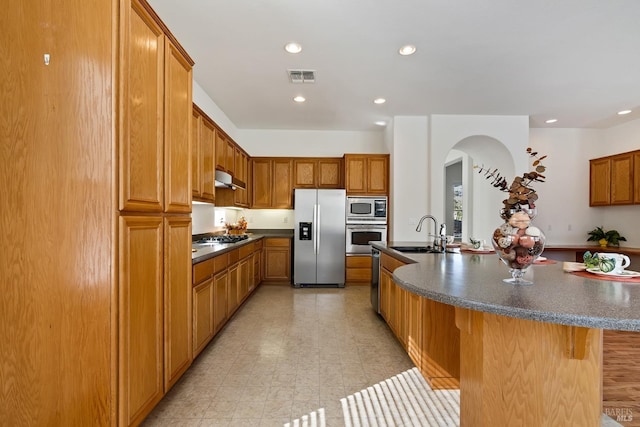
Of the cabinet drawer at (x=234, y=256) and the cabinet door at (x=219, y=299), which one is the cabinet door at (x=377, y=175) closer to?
the cabinet drawer at (x=234, y=256)

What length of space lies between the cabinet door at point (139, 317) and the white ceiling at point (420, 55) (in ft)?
6.31

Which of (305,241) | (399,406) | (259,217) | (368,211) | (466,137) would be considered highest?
(466,137)

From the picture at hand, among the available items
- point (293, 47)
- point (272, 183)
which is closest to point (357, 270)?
point (272, 183)

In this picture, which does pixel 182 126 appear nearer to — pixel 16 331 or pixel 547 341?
pixel 16 331

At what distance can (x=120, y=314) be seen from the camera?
140 centimetres

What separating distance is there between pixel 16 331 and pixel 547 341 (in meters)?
2.07

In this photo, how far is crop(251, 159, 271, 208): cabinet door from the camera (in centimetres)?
→ 567

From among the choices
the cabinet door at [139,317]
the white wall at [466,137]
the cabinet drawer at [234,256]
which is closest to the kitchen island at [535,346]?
the cabinet door at [139,317]

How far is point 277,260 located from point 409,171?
8.81ft

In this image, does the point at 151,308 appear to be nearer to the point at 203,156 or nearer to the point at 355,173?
the point at 203,156

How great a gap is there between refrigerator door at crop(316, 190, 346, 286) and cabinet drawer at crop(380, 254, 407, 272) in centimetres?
184

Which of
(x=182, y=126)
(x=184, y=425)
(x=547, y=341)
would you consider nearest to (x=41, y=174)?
(x=182, y=126)

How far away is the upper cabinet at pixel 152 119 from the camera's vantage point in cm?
145

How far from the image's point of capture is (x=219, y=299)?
9.59 ft
